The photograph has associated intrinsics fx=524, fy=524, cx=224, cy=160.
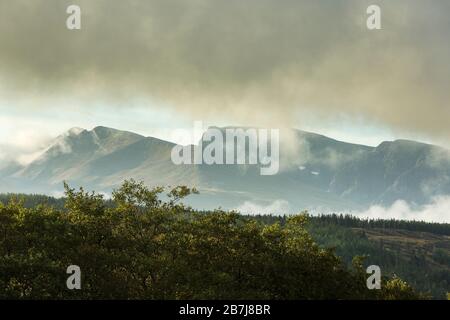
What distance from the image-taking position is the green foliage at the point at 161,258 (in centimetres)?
4947

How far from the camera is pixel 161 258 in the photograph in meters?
54.3

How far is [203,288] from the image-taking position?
52031mm

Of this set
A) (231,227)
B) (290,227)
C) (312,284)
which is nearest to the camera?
(312,284)

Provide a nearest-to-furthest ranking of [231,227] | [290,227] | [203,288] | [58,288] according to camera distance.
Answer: [58,288] < [203,288] < [231,227] < [290,227]

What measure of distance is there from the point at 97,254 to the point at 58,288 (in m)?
5.67

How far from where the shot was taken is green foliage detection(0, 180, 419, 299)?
4947 centimetres

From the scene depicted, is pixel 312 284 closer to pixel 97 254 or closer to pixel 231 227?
pixel 231 227
